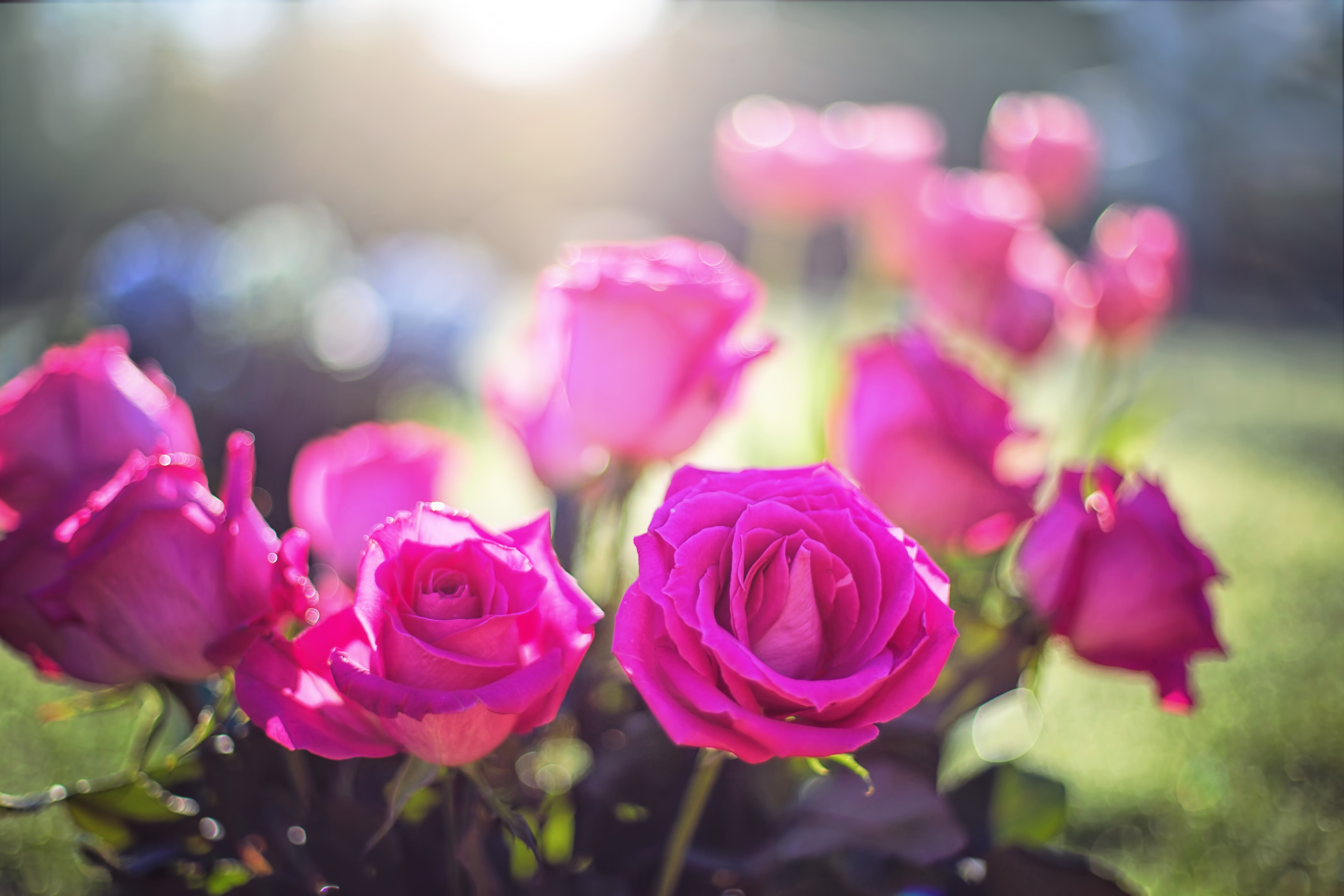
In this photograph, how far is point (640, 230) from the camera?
2.66 metres

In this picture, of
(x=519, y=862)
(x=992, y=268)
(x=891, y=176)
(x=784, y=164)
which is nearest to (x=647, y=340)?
(x=519, y=862)

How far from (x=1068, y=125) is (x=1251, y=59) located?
4.24m

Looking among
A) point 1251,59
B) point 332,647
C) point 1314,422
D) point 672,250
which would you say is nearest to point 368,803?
point 332,647

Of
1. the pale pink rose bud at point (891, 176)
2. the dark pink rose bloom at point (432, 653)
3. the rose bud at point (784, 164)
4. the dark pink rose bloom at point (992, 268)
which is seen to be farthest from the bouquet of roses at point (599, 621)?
the rose bud at point (784, 164)

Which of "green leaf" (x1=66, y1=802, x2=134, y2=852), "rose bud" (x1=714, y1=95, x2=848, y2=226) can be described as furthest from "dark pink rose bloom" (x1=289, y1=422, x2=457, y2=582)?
"rose bud" (x1=714, y1=95, x2=848, y2=226)

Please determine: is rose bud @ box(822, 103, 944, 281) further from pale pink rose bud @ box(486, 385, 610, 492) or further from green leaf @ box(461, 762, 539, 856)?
green leaf @ box(461, 762, 539, 856)

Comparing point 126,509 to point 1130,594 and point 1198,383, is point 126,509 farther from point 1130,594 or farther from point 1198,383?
point 1198,383

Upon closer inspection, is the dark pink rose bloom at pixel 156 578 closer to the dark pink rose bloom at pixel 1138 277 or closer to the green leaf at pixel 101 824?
the green leaf at pixel 101 824

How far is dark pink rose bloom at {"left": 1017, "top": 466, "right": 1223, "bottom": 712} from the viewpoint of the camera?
0.28 meters

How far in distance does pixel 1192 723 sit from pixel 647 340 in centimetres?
57

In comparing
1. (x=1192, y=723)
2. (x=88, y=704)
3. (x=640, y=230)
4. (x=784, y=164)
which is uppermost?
(x=88, y=704)

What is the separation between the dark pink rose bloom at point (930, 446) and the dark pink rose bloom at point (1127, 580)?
25 mm

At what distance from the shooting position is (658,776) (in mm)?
300

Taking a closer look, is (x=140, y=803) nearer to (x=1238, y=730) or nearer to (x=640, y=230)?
(x=1238, y=730)
